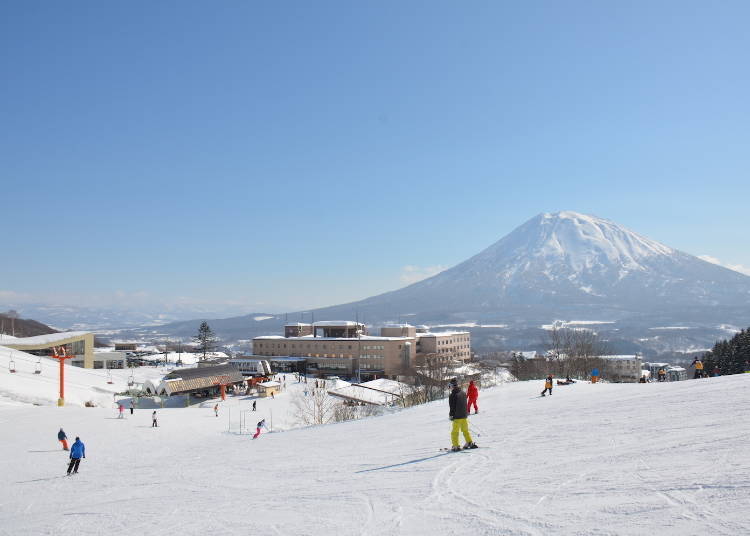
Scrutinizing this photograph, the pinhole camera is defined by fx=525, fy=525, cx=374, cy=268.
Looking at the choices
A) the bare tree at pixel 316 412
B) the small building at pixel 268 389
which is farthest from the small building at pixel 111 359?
the bare tree at pixel 316 412

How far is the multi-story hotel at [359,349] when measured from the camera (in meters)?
84.4

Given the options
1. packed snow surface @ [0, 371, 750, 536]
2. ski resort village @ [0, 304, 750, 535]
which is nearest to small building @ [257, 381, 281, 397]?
ski resort village @ [0, 304, 750, 535]

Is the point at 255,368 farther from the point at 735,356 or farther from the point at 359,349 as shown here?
the point at 735,356

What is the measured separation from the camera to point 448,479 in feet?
25.1

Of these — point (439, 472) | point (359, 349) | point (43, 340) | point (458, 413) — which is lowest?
point (359, 349)

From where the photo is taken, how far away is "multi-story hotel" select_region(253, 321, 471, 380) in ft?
277

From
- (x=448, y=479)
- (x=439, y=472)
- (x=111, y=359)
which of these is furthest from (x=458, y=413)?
(x=111, y=359)

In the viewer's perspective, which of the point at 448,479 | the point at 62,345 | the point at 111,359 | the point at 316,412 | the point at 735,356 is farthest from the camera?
the point at 111,359

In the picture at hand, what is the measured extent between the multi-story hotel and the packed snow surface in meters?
68.4

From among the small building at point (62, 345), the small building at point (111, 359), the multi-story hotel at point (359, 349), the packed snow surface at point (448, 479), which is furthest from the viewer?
the multi-story hotel at point (359, 349)

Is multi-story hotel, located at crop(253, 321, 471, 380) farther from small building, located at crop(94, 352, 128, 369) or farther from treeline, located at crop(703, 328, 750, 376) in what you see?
treeline, located at crop(703, 328, 750, 376)

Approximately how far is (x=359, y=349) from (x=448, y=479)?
78413 mm

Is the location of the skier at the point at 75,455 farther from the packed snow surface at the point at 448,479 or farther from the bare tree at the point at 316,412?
the bare tree at the point at 316,412

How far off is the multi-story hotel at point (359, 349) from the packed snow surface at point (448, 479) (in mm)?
68417
